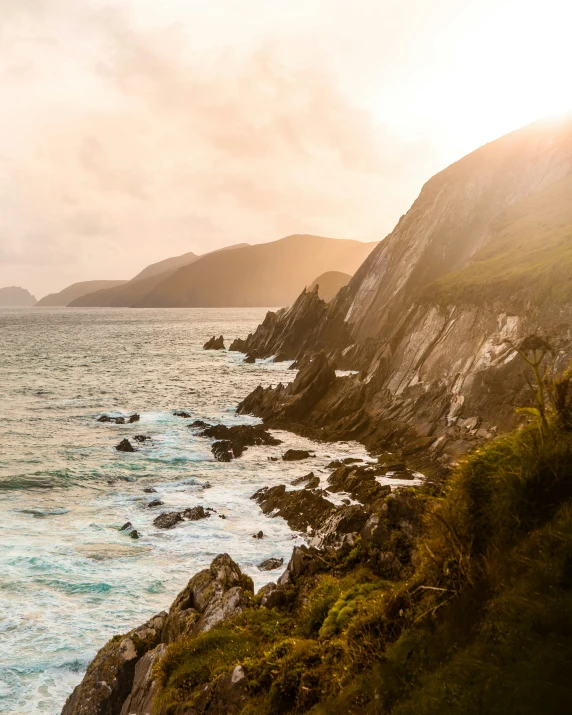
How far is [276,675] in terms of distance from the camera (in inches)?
332

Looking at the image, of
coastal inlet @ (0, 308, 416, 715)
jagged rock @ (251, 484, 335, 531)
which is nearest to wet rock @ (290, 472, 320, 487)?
coastal inlet @ (0, 308, 416, 715)

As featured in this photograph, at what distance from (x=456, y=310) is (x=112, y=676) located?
1471 inches

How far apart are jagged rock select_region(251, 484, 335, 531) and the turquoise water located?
0.77 meters

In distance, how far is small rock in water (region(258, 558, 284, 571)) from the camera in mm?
21312

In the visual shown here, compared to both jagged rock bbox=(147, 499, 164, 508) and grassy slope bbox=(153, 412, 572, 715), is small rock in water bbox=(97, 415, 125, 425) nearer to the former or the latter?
jagged rock bbox=(147, 499, 164, 508)

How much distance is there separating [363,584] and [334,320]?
75.0 m

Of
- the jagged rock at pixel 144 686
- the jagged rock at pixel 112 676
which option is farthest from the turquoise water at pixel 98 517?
Result: the jagged rock at pixel 144 686

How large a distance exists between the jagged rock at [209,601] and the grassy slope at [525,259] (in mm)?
29829

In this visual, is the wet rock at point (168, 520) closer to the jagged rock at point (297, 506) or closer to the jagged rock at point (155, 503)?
the jagged rock at point (155, 503)

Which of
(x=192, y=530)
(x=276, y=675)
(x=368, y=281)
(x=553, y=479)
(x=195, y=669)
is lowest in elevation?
(x=192, y=530)

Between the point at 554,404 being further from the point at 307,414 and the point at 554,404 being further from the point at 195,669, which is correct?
the point at 307,414

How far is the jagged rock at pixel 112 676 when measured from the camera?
1170cm

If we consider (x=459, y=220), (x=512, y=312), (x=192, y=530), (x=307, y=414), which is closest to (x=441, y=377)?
(x=512, y=312)

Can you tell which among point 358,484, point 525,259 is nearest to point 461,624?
point 358,484
